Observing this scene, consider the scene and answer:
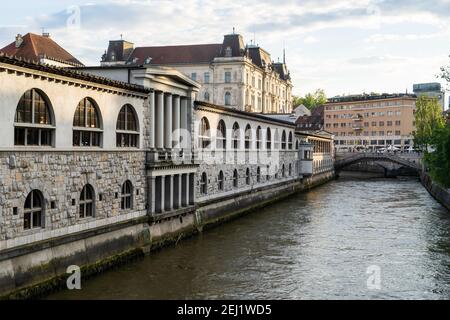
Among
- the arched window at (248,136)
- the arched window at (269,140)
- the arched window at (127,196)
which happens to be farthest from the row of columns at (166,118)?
the arched window at (269,140)

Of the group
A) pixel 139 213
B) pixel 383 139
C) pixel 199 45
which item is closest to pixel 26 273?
pixel 139 213

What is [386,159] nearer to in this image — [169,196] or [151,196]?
[169,196]

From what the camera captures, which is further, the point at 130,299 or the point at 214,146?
the point at 214,146

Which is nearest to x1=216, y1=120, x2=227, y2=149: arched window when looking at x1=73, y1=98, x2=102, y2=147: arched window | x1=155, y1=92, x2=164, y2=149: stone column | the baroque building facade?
the baroque building facade

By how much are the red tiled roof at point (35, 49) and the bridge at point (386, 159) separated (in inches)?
1941

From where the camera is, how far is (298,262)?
28.1 m

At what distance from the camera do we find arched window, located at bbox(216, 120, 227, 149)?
139ft

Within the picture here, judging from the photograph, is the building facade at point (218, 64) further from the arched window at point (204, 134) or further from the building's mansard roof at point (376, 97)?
the arched window at point (204, 134)

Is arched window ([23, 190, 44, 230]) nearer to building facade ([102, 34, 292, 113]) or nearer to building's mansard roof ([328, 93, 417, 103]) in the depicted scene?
building facade ([102, 34, 292, 113])

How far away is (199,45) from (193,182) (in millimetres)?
68468

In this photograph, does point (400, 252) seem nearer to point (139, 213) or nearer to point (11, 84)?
point (139, 213)

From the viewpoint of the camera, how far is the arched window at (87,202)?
24719 mm

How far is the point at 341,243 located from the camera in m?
33.7

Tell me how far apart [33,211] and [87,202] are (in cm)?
379
